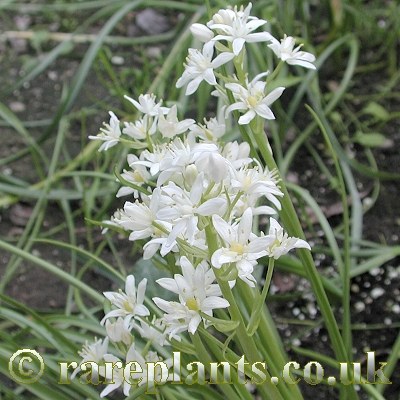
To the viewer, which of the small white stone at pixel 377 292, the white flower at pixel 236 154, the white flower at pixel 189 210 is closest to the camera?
the white flower at pixel 189 210

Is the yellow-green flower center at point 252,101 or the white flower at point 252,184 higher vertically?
the yellow-green flower center at point 252,101

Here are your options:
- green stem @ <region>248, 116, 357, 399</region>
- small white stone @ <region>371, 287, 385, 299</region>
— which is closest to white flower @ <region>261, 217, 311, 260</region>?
green stem @ <region>248, 116, 357, 399</region>

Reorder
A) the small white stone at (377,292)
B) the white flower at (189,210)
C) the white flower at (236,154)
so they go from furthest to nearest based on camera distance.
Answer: the small white stone at (377,292) < the white flower at (236,154) < the white flower at (189,210)

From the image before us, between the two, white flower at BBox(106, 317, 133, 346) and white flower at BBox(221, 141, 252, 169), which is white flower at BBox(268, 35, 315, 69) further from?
white flower at BBox(106, 317, 133, 346)

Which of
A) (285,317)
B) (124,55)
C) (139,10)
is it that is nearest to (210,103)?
(124,55)

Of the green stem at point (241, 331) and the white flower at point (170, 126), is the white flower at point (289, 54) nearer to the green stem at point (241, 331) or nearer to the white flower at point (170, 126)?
the white flower at point (170, 126)

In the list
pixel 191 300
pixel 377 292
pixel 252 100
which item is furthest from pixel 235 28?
pixel 377 292

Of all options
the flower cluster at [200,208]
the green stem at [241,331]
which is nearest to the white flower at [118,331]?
the flower cluster at [200,208]

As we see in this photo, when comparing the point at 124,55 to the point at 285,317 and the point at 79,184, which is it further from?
the point at 285,317
